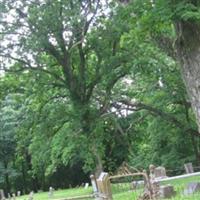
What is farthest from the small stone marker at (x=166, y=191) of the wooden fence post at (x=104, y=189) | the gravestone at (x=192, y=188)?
the wooden fence post at (x=104, y=189)

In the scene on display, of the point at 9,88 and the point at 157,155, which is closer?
the point at 9,88

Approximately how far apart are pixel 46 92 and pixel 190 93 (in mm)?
18030

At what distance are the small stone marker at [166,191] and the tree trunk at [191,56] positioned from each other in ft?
16.8

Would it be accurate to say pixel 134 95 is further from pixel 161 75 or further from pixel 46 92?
pixel 46 92

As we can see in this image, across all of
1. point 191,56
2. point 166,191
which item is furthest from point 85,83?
point 191,56

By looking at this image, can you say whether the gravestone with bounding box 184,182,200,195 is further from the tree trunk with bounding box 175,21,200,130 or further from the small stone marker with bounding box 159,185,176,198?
the tree trunk with bounding box 175,21,200,130

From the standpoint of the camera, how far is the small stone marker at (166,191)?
1367cm

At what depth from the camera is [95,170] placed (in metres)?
26.5

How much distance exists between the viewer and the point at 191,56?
29.3 feet

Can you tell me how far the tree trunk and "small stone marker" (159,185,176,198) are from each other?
5.13m

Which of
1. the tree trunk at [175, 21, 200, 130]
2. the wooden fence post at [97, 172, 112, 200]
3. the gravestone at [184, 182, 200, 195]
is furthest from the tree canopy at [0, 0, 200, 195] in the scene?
the wooden fence post at [97, 172, 112, 200]

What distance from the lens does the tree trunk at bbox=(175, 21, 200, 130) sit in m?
8.92

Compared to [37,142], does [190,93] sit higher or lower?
lower

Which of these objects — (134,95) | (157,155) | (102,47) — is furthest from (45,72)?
(157,155)
